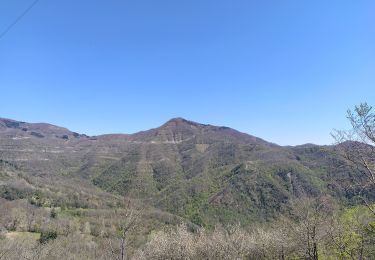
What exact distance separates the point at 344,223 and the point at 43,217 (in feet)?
Result: 384

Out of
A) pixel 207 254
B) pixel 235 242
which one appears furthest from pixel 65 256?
A: pixel 235 242

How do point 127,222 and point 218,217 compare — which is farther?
point 218,217

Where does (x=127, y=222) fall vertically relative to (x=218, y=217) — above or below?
above

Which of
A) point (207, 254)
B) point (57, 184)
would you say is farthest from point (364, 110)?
point (57, 184)

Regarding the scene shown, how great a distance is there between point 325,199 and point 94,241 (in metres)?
88.0

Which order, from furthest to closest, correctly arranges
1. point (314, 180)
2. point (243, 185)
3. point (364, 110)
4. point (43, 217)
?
point (243, 185), point (314, 180), point (43, 217), point (364, 110)

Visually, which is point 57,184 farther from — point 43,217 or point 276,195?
point 276,195

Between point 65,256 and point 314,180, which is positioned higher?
point 314,180

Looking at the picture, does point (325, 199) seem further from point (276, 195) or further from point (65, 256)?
point (276, 195)

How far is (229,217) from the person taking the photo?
16062 cm

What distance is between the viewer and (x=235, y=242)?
160 ft

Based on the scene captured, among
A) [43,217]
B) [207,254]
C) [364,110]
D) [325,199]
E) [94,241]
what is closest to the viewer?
[364,110]

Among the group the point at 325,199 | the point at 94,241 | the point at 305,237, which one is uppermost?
the point at 325,199

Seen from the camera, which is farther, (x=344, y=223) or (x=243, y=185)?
(x=243, y=185)
